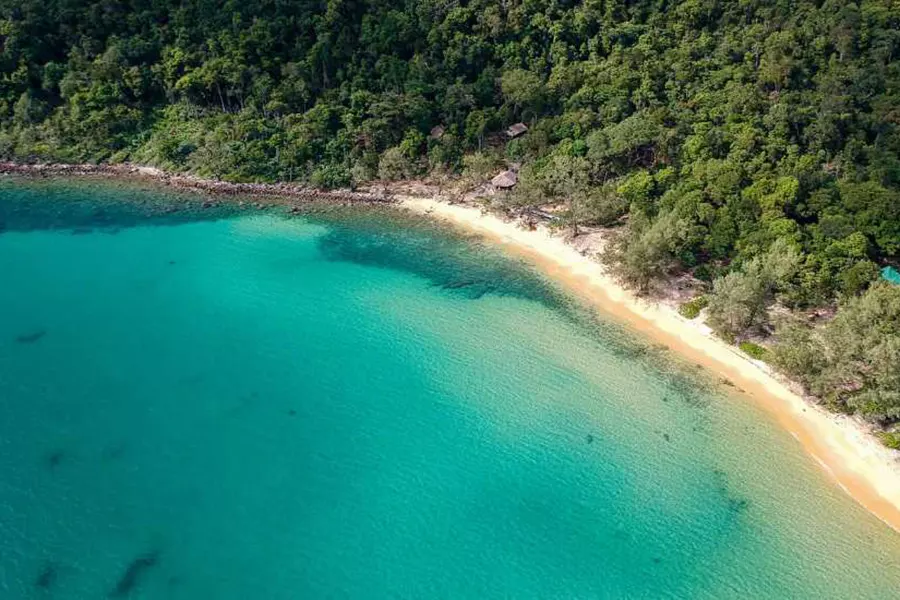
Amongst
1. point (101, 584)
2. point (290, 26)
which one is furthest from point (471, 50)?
point (101, 584)

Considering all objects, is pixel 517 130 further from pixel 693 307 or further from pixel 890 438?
pixel 890 438

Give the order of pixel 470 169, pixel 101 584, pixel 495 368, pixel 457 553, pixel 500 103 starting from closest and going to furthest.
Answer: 1. pixel 101 584
2. pixel 457 553
3. pixel 495 368
4. pixel 470 169
5. pixel 500 103

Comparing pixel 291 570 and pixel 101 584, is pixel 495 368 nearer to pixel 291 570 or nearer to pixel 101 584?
pixel 291 570

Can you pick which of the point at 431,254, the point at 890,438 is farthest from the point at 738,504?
the point at 431,254

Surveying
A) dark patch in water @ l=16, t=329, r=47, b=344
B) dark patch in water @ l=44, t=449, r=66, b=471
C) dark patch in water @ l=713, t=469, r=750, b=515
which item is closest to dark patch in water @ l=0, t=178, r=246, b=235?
dark patch in water @ l=16, t=329, r=47, b=344

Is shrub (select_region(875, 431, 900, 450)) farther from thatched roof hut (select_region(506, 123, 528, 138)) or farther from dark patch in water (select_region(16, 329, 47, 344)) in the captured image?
dark patch in water (select_region(16, 329, 47, 344))

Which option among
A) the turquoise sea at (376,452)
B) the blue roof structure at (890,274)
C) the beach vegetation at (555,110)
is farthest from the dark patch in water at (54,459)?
the blue roof structure at (890,274)

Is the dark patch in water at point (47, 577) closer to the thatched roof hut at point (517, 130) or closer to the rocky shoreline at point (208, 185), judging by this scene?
the rocky shoreline at point (208, 185)
